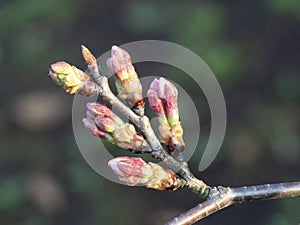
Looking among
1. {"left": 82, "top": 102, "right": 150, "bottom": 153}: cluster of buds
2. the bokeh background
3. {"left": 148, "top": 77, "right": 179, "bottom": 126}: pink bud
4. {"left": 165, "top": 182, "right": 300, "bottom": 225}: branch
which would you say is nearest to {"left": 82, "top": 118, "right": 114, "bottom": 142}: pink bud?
{"left": 82, "top": 102, "right": 150, "bottom": 153}: cluster of buds

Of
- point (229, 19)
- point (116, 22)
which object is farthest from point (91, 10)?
point (229, 19)

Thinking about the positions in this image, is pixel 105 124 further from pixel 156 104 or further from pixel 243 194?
pixel 243 194

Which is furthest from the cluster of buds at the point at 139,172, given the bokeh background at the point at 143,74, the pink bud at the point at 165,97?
the bokeh background at the point at 143,74

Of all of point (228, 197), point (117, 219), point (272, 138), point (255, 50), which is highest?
point (228, 197)

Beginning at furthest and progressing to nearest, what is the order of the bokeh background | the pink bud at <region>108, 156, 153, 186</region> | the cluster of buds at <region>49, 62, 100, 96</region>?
the bokeh background → the pink bud at <region>108, 156, 153, 186</region> → the cluster of buds at <region>49, 62, 100, 96</region>

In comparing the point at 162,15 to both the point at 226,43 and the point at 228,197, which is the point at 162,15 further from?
the point at 228,197

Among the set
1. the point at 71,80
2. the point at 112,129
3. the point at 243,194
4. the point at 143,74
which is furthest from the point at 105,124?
the point at 143,74

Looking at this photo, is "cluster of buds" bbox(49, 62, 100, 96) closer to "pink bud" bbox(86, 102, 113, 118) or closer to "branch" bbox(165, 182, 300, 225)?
"pink bud" bbox(86, 102, 113, 118)
